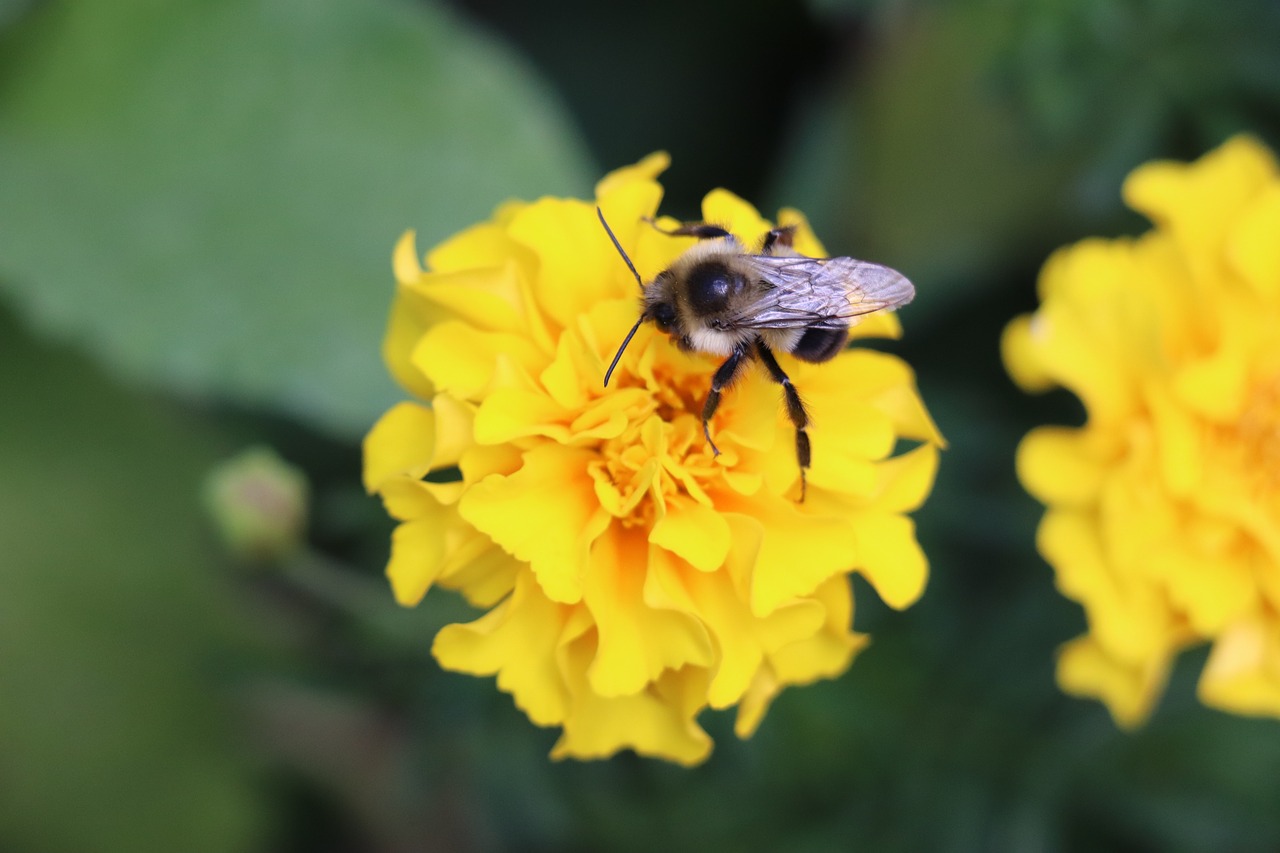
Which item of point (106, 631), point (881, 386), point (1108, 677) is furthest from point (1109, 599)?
point (106, 631)

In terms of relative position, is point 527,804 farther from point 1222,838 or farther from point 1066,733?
point 1222,838

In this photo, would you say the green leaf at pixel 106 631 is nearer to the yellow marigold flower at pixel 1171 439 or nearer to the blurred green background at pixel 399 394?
the blurred green background at pixel 399 394

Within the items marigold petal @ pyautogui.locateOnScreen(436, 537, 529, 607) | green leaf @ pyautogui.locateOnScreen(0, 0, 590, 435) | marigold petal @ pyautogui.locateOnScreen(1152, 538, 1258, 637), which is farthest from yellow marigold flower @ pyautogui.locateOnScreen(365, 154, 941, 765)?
green leaf @ pyautogui.locateOnScreen(0, 0, 590, 435)

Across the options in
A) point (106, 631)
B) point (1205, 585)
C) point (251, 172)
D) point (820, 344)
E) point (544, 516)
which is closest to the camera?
point (544, 516)

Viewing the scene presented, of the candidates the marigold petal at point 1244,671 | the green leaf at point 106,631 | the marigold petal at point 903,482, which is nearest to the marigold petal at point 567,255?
the marigold petal at point 903,482

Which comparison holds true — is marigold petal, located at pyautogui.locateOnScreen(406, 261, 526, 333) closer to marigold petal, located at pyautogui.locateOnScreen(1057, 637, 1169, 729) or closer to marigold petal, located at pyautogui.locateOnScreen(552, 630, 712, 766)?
marigold petal, located at pyautogui.locateOnScreen(552, 630, 712, 766)

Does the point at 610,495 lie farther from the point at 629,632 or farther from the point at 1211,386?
the point at 1211,386
